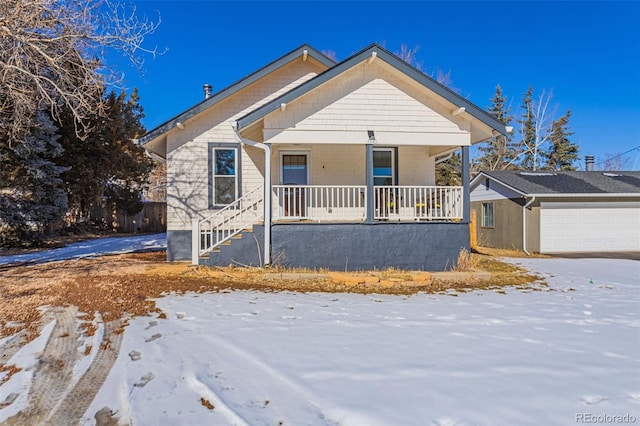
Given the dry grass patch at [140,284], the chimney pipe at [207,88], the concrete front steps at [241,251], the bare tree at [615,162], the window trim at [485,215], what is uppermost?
the bare tree at [615,162]

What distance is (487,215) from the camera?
A: 55.1 ft

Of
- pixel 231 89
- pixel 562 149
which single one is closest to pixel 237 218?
pixel 231 89

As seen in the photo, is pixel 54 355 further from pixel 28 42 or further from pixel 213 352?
pixel 28 42

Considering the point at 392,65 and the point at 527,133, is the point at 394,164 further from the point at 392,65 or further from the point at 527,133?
Result: the point at 527,133

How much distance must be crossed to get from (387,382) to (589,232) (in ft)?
48.8

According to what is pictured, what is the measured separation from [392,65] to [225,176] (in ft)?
18.2

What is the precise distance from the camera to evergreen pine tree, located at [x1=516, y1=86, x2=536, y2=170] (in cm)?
3173

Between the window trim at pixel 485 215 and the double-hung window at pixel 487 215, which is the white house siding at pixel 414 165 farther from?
the double-hung window at pixel 487 215

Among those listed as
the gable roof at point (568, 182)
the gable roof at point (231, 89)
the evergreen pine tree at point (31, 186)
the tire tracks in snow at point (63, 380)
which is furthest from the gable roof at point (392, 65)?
the evergreen pine tree at point (31, 186)

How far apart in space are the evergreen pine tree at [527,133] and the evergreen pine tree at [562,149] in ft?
4.97

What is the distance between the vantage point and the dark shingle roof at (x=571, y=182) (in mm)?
13727

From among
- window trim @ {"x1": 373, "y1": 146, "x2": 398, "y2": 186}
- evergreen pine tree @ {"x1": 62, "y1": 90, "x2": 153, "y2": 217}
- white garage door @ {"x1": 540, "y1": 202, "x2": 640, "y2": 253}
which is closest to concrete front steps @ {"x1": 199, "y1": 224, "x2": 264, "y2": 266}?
window trim @ {"x1": 373, "y1": 146, "x2": 398, "y2": 186}

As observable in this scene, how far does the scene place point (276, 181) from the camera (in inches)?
399

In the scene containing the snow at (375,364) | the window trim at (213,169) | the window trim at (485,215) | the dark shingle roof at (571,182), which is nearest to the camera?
the snow at (375,364)
